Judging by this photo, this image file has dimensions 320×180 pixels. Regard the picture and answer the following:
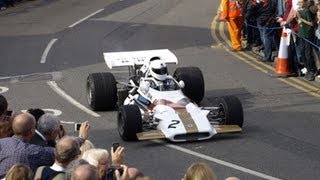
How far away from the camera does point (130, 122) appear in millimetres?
13383

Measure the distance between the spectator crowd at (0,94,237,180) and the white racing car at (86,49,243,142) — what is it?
139 inches

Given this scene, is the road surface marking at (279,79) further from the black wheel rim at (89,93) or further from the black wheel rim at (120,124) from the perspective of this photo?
the black wheel rim at (120,124)

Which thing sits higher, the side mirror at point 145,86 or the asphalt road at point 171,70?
the side mirror at point 145,86

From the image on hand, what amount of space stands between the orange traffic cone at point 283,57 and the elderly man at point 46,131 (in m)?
10.8

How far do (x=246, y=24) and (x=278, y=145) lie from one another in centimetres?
1009

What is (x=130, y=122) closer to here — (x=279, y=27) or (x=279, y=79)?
(x=279, y=79)

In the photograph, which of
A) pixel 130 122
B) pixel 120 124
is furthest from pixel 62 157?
pixel 120 124

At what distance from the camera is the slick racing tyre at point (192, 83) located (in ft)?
53.3

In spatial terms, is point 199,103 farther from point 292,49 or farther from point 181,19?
point 181,19

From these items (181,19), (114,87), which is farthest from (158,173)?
(181,19)

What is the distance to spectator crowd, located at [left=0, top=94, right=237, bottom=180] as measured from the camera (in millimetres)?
7340

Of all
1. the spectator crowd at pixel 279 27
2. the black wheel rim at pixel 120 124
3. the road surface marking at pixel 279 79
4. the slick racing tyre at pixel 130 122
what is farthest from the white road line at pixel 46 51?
the slick racing tyre at pixel 130 122

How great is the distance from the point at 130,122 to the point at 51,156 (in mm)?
4564

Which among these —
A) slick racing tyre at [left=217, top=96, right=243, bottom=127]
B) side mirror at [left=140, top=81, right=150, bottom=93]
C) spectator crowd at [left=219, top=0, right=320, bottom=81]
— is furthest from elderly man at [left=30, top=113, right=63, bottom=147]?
spectator crowd at [left=219, top=0, right=320, bottom=81]
